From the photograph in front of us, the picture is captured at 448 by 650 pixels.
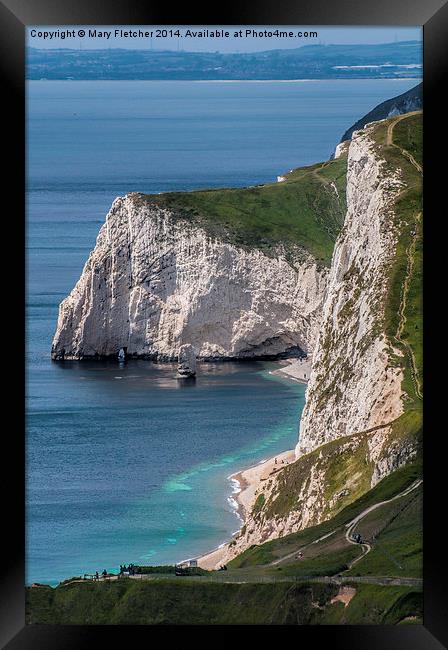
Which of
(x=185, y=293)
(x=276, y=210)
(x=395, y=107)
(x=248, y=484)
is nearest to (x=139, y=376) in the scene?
(x=185, y=293)

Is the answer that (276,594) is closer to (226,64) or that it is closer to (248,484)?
(226,64)

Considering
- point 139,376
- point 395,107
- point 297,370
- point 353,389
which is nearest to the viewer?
point 353,389

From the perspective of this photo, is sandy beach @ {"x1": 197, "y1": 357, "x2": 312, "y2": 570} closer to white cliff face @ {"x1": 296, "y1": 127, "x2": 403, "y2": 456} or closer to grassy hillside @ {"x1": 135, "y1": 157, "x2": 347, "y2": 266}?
white cliff face @ {"x1": 296, "y1": 127, "x2": 403, "y2": 456}

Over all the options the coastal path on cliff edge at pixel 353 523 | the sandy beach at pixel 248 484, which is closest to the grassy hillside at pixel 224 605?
the coastal path on cliff edge at pixel 353 523

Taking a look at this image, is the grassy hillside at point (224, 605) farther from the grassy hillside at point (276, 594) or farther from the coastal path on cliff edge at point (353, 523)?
the coastal path on cliff edge at point (353, 523)
